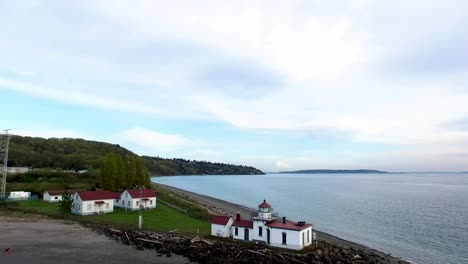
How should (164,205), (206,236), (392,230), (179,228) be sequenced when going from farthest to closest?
1. (164,205)
2. (392,230)
3. (179,228)
4. (206,236)

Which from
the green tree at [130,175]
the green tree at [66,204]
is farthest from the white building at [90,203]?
the green tree at [130,175]

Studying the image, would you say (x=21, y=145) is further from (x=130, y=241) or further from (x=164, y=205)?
(x=130, y=241)

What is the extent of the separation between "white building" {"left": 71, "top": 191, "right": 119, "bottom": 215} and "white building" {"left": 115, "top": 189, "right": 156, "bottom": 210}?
3623 mm

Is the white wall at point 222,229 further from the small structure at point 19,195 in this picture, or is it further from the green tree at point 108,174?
the small structure at point 19,195

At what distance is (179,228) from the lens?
4878cm

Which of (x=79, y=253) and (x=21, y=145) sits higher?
(x=21, y=145)

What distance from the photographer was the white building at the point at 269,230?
125 feet

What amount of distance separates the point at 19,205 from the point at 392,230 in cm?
6567

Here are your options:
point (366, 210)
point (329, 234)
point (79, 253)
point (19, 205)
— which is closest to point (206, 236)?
point (79, 253)

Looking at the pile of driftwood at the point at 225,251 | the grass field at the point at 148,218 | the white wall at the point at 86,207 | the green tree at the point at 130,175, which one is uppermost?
the green tree at the point at 130,175

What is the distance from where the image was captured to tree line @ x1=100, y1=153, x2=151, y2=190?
78.6 meters

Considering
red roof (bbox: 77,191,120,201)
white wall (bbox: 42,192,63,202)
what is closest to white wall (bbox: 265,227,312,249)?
red roof (bbox: 77,191,120,201)

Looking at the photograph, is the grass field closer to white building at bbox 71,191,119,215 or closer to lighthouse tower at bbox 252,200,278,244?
white building at bbox 71,191,119,215

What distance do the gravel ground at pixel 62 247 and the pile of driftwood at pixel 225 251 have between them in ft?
4.64
